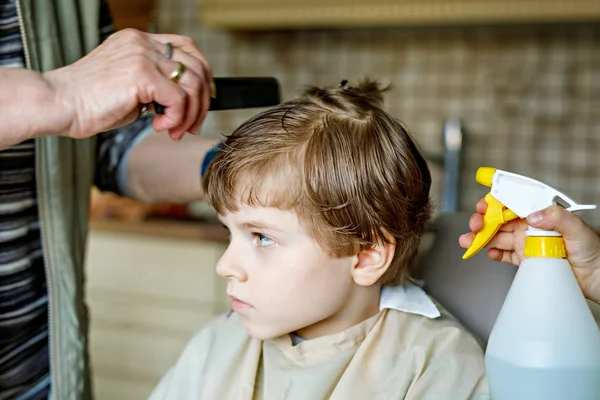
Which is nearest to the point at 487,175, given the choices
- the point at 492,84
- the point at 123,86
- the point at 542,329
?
the point at 542,329

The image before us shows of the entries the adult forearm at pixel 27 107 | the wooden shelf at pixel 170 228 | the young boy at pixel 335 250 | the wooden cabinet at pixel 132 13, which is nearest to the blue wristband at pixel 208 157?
the young boy at pixel 335 250

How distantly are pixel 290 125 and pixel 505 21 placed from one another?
1517 mm

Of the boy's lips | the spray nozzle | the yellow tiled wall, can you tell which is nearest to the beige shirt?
the boy's lips

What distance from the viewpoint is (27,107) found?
0.83m

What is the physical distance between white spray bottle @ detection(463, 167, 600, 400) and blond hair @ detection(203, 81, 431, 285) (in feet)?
0.64

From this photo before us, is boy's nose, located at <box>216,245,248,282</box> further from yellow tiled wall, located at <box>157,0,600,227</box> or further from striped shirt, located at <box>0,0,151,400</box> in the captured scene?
yellow tiled wall, located at <box>157,0,600,227</box>

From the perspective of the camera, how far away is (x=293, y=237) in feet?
3.14

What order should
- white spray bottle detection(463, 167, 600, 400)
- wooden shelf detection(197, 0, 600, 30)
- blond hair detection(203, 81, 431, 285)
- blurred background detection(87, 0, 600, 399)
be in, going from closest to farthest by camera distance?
1. white spray bottle detection(463, 167, 600, 400)
2. blond hair detection(203, 81, 431, 285)
3. wooden shelf detection(197, 0, 600, 30)
4. blurred background detection(87, 0, 600, 399)

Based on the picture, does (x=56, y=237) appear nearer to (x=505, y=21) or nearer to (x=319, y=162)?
(x=319, y=162)

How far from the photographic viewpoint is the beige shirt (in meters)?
0.95

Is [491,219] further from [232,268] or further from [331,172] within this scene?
[232,268]

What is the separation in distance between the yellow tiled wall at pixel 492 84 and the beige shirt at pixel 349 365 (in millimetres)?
1328

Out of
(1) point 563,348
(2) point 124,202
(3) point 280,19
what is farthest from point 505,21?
(1) point 563,348

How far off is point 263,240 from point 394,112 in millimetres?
1688
